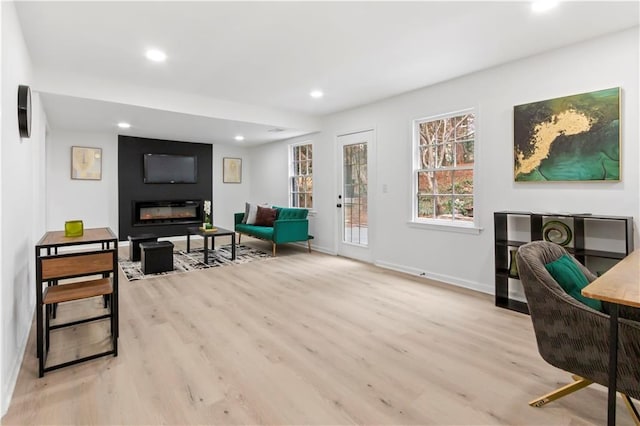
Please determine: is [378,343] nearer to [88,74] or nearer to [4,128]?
[4,128]

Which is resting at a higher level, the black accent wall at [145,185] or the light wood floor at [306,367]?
the black accent wall at [145,185]

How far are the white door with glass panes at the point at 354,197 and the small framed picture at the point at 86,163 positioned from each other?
15.7 ft

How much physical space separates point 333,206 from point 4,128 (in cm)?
451

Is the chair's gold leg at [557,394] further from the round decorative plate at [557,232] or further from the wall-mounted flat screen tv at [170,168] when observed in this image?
the wall-mounted flat screen tv at [170,168]

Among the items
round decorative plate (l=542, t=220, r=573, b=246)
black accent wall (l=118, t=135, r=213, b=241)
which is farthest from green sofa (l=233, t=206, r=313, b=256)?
round decorative plate (l=542, t=220, r=573, b=246)

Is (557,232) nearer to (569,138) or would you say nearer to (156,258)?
(569,138)

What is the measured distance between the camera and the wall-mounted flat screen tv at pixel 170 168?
23.4ft

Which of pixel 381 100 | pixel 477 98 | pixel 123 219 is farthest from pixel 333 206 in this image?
pixel 123 219

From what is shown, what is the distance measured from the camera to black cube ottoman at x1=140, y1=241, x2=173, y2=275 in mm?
4574

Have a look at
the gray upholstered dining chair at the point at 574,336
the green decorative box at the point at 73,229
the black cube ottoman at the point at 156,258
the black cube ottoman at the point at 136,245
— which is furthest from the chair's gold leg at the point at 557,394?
the black cube ottoman at the point at 136,245

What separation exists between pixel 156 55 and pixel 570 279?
3.84 meters

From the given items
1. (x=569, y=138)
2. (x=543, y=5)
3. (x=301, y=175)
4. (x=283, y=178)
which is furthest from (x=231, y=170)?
(x=543, y=5)

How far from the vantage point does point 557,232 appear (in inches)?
123

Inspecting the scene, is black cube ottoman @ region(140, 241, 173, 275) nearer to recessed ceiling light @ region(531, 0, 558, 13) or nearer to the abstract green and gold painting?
the abstract green and gold painting
